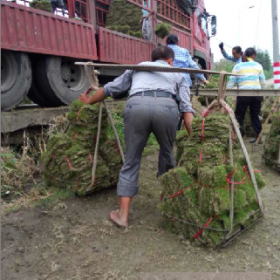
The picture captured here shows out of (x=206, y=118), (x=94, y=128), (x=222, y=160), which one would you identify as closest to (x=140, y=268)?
(x=222, y=160)

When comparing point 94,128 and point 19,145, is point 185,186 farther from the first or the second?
point 19,145

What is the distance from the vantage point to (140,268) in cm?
223

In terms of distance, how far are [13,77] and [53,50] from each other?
877mm

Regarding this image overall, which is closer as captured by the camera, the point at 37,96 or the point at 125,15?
the point at 37,96

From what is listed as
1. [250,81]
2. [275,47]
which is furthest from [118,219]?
[275,47]

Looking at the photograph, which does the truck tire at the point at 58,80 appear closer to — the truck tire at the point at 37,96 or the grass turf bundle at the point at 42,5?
the truck tire at the point at 37,96

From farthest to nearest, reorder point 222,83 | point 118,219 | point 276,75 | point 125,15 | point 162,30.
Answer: point 276,75 < point 125,15 < point 162,30 < point 118,219 < point 222,83

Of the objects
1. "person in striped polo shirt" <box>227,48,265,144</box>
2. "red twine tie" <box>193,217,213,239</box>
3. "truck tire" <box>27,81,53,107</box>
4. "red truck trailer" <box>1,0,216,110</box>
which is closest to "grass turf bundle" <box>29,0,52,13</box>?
"red truck trailer" <box>1,0,216,110</box>

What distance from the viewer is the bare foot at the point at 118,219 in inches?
110

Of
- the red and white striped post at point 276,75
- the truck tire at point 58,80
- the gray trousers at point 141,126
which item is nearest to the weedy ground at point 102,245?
the gray trousers at point 141,126

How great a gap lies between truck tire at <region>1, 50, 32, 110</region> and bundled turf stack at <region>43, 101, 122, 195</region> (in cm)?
168

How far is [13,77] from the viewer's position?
4.75 meters

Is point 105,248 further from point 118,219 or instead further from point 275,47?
point 275,47

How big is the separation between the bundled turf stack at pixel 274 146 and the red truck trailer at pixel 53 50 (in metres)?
3.50
